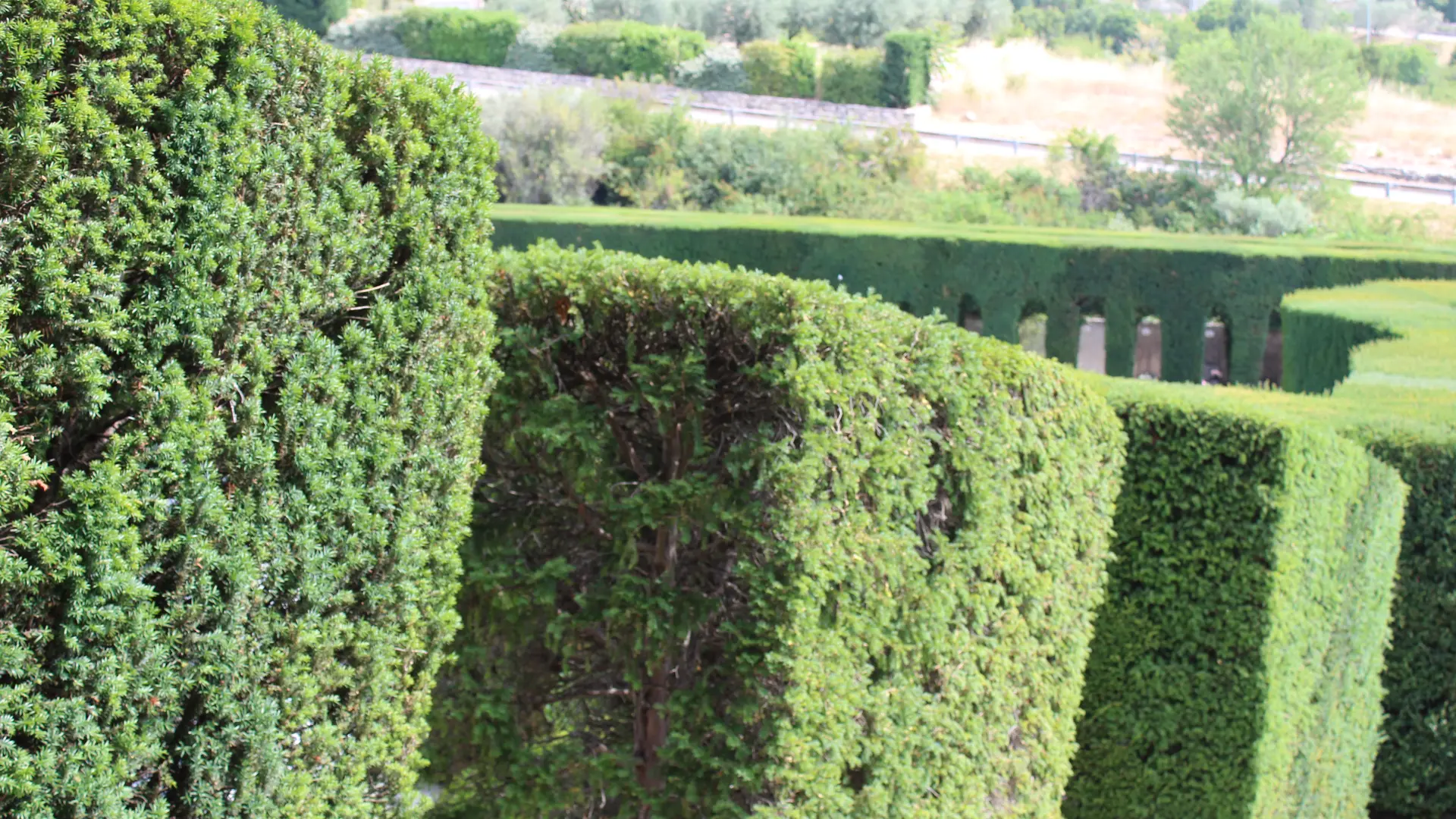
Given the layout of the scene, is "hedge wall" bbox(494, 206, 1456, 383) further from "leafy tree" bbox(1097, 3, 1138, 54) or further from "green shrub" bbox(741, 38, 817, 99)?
"leafy tree" bbox(1097, 3, 1138, 54)

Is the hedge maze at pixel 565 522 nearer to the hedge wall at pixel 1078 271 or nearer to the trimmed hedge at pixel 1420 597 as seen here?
the trimmed hedge at pixel 1420 597

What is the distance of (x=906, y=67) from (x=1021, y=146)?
7.06 meters

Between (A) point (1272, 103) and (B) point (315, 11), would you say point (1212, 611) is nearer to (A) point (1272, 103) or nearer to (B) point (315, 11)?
(A) point (1272, 103)

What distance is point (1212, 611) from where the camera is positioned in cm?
545

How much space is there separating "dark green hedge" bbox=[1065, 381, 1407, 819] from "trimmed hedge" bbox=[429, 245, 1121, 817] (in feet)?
5.79

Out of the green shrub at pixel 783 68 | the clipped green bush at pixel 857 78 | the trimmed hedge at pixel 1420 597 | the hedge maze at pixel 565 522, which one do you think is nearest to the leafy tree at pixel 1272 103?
the clipped green bush at pixel 857 78

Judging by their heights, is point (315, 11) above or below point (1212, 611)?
above

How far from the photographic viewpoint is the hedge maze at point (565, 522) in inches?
82.0

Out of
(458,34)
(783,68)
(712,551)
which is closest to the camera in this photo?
(712,551)

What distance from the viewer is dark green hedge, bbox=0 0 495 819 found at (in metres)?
1.99

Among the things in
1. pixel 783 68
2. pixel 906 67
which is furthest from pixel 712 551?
pixel 906 67

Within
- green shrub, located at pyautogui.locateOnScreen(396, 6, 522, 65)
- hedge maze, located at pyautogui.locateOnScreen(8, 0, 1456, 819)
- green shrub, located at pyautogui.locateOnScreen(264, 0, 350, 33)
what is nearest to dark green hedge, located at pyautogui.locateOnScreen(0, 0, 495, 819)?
hedge maze, located at pyautogui.locateOnScreen(8, 0, 1456, 819)

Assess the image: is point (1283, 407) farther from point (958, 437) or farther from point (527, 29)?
point (527, 29)

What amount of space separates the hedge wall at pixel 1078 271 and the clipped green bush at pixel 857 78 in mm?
28947
